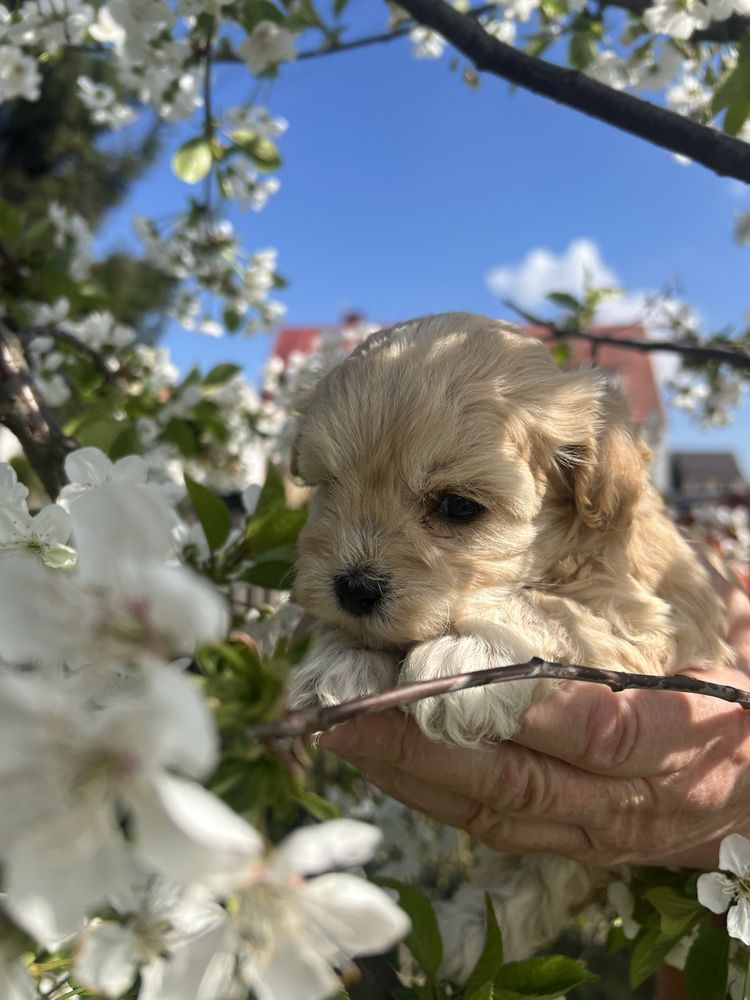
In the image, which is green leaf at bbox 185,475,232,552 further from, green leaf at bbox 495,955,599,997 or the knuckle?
green leaf at bbox 495,955,599,997

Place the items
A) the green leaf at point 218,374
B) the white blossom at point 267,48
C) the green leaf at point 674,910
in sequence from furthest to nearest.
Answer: the green leaf at point 218,374 → the white blossom at point 267,48 → the green leaf at point 674,910

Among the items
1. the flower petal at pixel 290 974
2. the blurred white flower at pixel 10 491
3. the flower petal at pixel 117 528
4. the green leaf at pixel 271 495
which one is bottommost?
the green leaf at pixel 271 495

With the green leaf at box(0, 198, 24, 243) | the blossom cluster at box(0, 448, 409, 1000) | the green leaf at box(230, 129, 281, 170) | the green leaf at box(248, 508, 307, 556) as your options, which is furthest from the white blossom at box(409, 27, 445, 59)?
the blossom cluster at box(0, 448, 409, 1000)

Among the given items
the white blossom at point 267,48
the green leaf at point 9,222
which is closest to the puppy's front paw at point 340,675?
the green leaf at point 9,222

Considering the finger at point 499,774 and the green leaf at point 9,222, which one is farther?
the green leaf at point 9,222

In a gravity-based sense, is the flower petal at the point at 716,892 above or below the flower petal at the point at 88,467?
below

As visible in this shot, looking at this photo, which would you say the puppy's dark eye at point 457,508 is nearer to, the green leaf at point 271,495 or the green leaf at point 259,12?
the green leaf at point 271,495

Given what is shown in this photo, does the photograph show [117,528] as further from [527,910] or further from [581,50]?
[581,50]
